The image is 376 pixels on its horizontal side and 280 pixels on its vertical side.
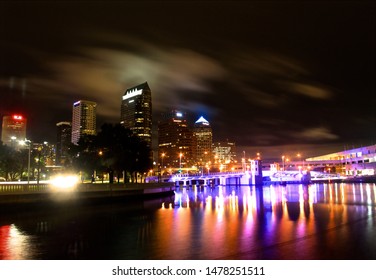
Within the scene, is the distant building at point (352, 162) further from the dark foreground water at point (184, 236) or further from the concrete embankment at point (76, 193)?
the dark foreground water at point (184, 236)

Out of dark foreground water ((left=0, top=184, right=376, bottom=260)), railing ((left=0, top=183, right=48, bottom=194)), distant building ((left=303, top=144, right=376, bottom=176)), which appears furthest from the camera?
distant building ((left=303, top=144, right=376, bottom=176))

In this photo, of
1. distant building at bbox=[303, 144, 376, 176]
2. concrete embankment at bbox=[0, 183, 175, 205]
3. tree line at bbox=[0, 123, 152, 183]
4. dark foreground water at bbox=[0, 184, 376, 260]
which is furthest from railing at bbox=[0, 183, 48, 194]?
distant building at bbox=[303, 144, 376, 176]

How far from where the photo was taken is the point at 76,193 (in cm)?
4791

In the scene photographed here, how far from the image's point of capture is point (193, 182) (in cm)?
17262

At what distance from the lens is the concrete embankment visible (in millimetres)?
39969

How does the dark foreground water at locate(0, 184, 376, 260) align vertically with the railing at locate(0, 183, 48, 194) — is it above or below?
below

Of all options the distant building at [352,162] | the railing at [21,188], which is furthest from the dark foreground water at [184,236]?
the distant building at [352,162]

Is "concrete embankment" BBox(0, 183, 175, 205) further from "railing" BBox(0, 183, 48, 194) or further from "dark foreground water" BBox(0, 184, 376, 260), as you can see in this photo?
"dark foreground water" BBox(0, 184, 376, 260)

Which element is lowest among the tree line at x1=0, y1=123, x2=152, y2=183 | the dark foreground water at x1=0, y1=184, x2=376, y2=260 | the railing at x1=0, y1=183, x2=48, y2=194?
the dark foreground water at x1=0, y1=184, x2=376, y2=260

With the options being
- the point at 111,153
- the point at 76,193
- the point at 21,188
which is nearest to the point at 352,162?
the point at 111,153
